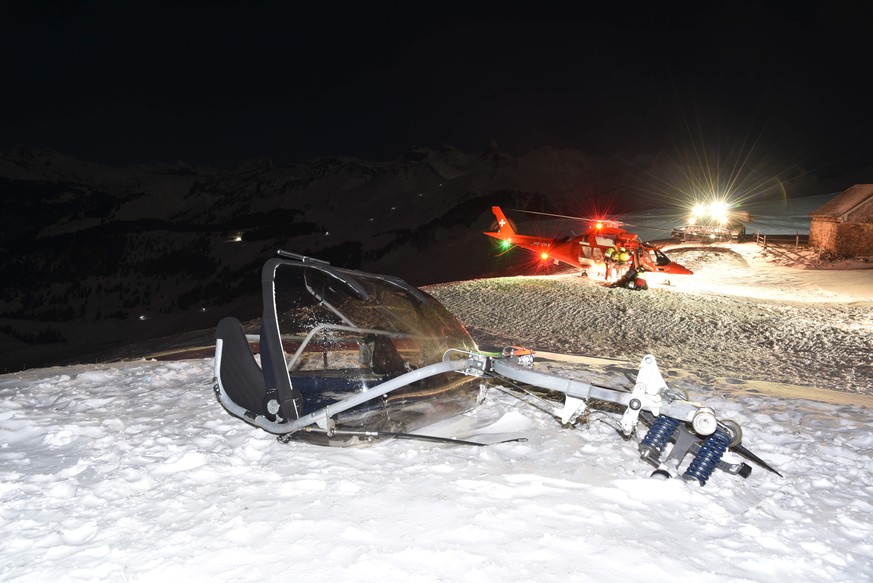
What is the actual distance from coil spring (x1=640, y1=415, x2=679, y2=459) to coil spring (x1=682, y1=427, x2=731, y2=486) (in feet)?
0.83

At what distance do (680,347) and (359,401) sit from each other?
10127mm

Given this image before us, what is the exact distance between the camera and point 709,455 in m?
4.31

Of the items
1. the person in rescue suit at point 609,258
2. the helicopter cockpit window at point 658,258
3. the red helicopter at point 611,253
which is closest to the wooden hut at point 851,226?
the red helicopter at point 611,253

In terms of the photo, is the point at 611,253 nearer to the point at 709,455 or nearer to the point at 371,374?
the point at 371,374

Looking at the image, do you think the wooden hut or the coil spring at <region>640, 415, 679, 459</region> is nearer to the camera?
the coil spring at <region>640, 415, 679, 459</region>

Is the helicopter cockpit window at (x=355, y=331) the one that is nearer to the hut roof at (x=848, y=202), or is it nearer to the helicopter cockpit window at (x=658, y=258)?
the helicopter cockpit window at (x=658, y=258)

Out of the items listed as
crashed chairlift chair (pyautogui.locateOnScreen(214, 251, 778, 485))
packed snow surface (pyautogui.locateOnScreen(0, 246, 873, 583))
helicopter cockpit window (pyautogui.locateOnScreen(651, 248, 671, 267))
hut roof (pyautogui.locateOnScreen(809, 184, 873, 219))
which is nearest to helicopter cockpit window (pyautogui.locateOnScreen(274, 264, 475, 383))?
crashed chairlift chair (pyautogui.locateOnScreen(214, 251, 778, 485))

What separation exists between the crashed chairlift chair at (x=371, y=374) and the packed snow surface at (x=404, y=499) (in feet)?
0.70

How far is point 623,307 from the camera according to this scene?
17203mm

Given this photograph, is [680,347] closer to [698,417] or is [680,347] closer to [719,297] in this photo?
[719,297]

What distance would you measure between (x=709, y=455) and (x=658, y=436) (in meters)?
0.36

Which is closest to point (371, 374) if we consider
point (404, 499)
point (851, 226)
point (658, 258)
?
point (404, 499)

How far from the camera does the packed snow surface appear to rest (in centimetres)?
337

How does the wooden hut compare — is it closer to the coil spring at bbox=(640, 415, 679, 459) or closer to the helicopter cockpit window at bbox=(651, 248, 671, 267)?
the helicopter cockpit window at bbox=(651, 248, 671, 267)
